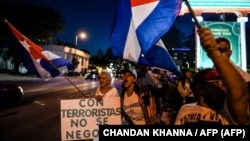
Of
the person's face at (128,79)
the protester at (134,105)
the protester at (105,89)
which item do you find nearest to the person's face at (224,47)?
the protester at (134,105)

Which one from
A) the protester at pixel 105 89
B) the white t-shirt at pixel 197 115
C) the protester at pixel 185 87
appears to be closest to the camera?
the white t-shirt at pixel 197 115

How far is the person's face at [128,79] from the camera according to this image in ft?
16.4

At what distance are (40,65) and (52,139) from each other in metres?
3.01

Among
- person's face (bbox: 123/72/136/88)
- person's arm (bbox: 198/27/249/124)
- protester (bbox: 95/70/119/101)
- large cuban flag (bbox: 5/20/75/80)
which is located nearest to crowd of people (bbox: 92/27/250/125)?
person's arm (bbox: 198/27/249/124)

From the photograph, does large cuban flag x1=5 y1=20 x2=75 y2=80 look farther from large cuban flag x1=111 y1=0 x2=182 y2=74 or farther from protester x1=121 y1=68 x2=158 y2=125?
large cuban flag x1=111 y1=0 x2=182 y2=74

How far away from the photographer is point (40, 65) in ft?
20.8

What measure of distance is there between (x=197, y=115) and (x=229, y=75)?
721mm

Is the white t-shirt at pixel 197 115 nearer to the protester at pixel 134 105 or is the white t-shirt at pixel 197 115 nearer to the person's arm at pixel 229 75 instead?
the person's arm at pixel 229 75

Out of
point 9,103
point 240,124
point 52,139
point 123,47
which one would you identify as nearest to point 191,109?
point 240,124

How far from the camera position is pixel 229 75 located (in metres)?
2.13

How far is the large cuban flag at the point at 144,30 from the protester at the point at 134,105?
791mm

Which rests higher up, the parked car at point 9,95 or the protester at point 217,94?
the protester at point 217,94

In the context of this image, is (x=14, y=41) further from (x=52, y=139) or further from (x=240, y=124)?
(x=240, y=124)

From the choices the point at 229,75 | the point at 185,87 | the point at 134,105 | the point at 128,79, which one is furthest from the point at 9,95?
the point at 229,75
